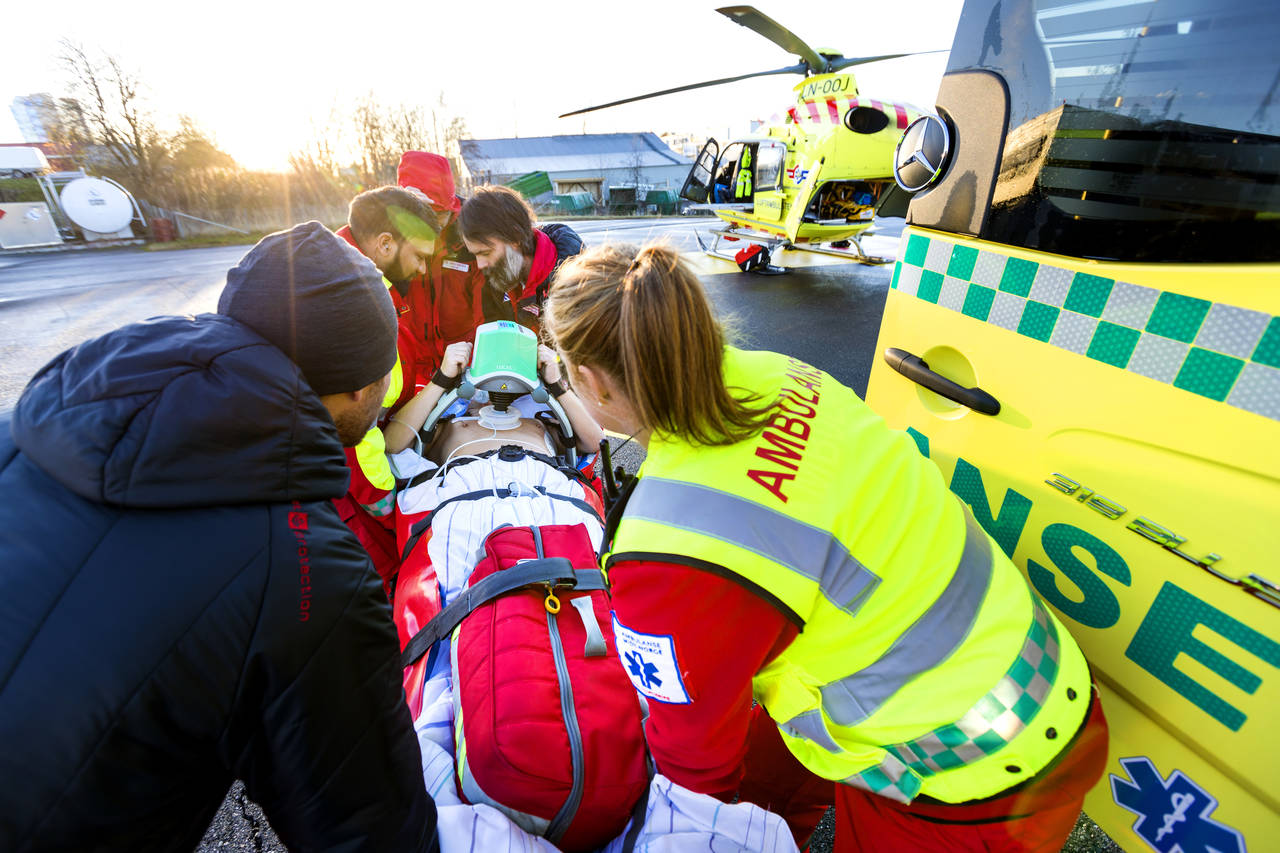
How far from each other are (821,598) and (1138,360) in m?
0.70

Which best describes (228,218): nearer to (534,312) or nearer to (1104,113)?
(534,312)

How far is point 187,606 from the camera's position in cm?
67

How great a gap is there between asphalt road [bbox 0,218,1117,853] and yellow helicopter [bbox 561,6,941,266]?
86cm

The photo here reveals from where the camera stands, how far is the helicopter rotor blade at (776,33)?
619 centimetres

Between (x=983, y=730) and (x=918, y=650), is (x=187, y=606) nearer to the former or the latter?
(x=918, y=650)

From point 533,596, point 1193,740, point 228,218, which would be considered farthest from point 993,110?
point 228,218

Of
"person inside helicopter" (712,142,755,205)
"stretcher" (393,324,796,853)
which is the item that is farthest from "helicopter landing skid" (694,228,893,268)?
"stretcher" (393,324,796,853)

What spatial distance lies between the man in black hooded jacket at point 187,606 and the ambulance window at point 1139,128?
143cm

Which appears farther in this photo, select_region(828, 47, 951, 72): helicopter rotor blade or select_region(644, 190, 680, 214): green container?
select_region(644, 190, 680, 214): green container

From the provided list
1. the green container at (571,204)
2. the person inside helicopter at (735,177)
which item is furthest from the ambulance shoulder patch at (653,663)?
the green container at (571,204)

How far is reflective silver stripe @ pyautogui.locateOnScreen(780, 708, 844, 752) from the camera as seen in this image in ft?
3.18

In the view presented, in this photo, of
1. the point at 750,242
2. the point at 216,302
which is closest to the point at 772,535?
the point at 216,302

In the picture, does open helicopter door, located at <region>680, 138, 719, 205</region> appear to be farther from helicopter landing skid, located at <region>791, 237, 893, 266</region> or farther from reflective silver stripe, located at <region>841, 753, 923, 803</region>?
reflective silver stripe, located at <region>841, 753, 923, 803</region>

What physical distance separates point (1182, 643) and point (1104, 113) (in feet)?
3.17
